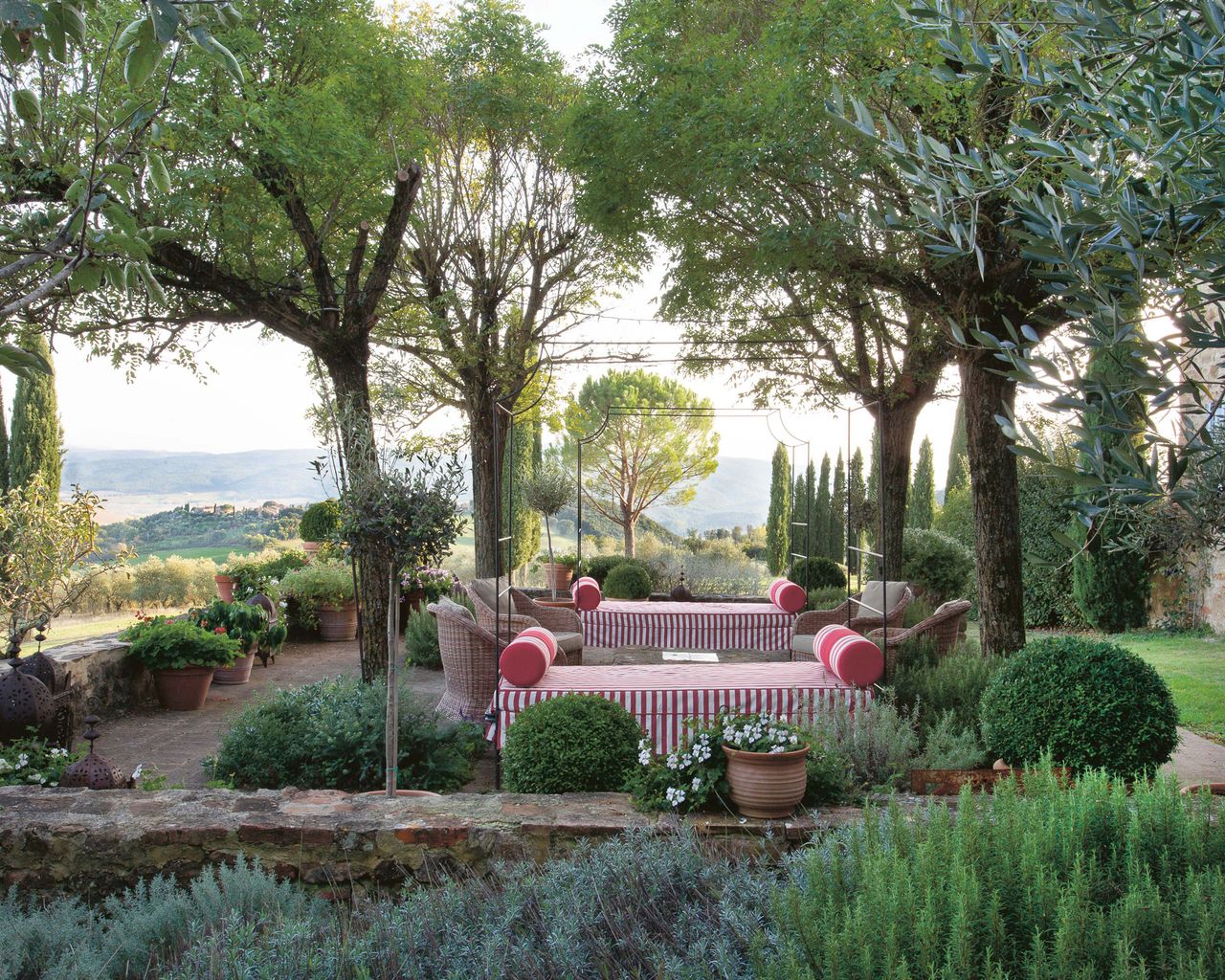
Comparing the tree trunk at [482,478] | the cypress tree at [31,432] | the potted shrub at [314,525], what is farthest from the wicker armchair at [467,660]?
the cypress tree at [31,432]

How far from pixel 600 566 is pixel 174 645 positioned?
A: 7675mm

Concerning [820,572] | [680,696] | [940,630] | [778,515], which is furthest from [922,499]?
[680,696]

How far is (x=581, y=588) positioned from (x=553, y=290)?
4.63 metres

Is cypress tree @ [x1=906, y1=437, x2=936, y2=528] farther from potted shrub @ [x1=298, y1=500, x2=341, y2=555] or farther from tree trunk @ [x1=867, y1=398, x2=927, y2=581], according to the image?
potted shrub @ [x1=298, y1=500, x2=341, y2=555]

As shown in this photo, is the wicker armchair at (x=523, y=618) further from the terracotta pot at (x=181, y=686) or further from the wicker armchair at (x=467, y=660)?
the terracotta pot at (x=181, y=686)

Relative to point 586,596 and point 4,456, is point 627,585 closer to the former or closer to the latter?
point 586,596

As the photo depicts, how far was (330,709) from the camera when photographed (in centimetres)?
520

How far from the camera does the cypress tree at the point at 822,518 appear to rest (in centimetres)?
1803

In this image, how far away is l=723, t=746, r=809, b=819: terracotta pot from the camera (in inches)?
130

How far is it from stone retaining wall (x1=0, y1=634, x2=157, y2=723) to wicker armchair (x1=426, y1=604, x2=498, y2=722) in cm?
277

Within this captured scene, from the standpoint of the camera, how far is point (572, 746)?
4383mm

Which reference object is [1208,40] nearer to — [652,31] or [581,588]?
[652,31]

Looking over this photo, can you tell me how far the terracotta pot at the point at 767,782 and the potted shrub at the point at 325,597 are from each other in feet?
28.3

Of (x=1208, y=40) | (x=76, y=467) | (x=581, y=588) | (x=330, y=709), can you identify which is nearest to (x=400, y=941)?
(x=1208, y=40)
